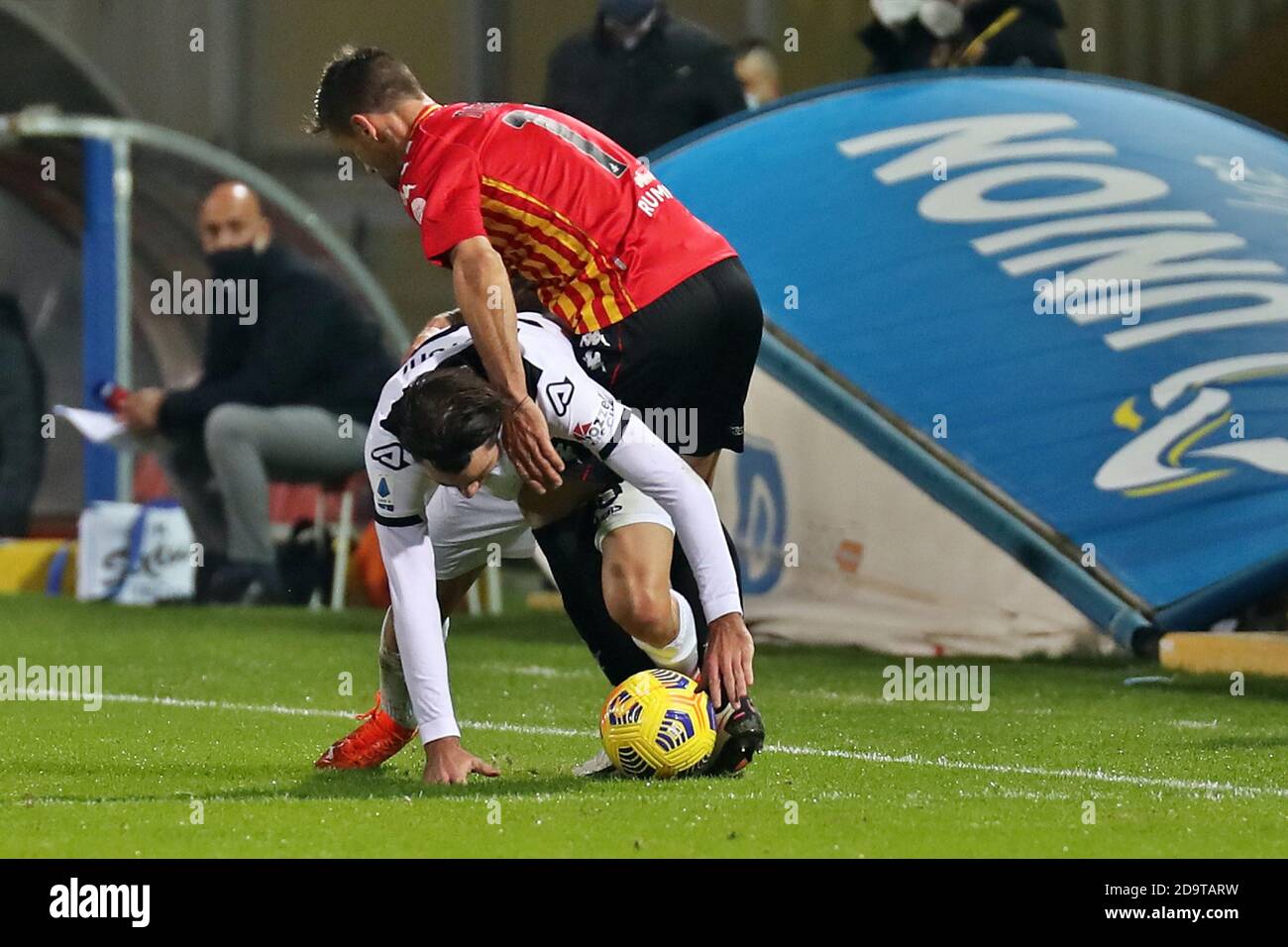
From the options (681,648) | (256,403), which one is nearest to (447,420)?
(681,648)

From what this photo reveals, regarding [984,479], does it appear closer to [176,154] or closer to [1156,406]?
[1156,406]

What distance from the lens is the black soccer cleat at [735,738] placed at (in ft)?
19.0

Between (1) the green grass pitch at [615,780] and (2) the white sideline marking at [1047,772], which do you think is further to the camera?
(2) the white sideline marking at [1047,772]

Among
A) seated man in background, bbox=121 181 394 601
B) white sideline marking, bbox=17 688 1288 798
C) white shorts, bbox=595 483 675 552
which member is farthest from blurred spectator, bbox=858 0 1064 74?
white shorts, bbox=595 483 675 552

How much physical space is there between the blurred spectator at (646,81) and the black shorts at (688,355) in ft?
18.5

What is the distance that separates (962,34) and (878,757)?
5.81 metres

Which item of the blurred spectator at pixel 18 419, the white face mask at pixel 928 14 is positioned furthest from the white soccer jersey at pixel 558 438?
the blurred spectator at pixel 18 419

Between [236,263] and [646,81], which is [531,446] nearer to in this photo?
[646,81]

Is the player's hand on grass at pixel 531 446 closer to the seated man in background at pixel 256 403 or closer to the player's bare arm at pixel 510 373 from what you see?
the player's bare arm at pixel 510 373

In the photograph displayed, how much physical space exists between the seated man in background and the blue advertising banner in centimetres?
275

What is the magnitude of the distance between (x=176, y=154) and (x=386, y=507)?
30.9 ft

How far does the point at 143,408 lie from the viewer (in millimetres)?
12242

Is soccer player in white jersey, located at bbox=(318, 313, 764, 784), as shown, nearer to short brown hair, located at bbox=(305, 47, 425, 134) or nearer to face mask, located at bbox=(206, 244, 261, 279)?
short brown hair, located at bbox=(305, 47, 425, 134)

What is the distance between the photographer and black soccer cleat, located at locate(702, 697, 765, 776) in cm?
578
